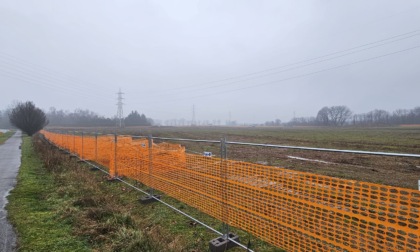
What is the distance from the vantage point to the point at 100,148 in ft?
37.1

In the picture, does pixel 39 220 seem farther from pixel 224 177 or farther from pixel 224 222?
pixel 224 177

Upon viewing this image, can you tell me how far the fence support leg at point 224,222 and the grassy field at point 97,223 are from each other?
25cm

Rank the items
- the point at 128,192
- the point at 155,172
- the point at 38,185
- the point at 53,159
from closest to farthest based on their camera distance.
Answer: the point at 155,172 < the point at 128,192 < the point at 38,185 < the point at 53,159

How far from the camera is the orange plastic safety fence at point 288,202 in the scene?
2660 mm

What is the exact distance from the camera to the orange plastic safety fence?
266cm

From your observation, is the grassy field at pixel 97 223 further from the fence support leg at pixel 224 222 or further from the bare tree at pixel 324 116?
the bare tree at pixel 324 116

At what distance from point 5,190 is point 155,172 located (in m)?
4.62

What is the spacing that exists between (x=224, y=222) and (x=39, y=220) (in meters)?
3.53

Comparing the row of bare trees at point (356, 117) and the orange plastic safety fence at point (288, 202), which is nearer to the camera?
the orange plastic safety fence at point (288, 202)

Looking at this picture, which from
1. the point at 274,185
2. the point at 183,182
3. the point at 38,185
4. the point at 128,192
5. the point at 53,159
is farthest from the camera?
the point at 53,159

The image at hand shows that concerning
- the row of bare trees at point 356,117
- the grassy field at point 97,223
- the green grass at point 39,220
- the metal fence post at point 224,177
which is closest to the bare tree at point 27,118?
the green grass at point 39,220

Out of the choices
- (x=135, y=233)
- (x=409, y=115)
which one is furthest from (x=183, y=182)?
(x=409, y=115)

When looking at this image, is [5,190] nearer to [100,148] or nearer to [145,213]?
[100,148]

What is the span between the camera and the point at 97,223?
4727mm
